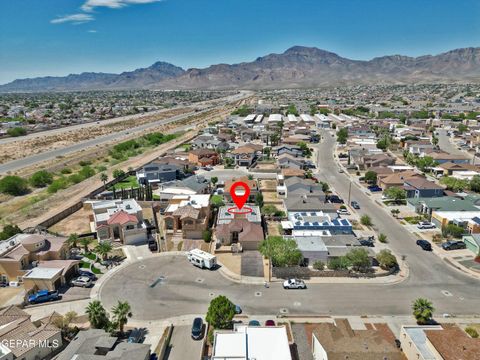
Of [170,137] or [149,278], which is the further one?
[170,137]

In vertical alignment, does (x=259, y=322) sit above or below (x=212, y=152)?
below

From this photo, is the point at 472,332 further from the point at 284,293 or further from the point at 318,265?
the point at 284,293

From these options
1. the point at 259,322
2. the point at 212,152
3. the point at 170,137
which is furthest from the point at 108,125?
the point at 259,322

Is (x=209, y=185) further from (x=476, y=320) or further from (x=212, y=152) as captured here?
(x=476, y=320)

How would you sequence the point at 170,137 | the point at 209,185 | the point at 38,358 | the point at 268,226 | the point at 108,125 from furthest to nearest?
1. the point at 108,125
2. the point at 170,137
3. the point at 209,185
4. the point at 268,226
5. the point at 38,358

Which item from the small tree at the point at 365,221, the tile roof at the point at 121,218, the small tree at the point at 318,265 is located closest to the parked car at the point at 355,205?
the small tree at the point at 365,221

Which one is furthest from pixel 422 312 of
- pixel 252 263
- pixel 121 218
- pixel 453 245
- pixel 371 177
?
pixel 371 177

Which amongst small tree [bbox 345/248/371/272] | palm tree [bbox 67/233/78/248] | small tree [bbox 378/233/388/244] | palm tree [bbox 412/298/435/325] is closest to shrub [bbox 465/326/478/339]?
palm tree [bbox 412/298/435/325]

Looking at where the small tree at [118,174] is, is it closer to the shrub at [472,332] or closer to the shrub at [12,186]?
the shrub at [12,186]
